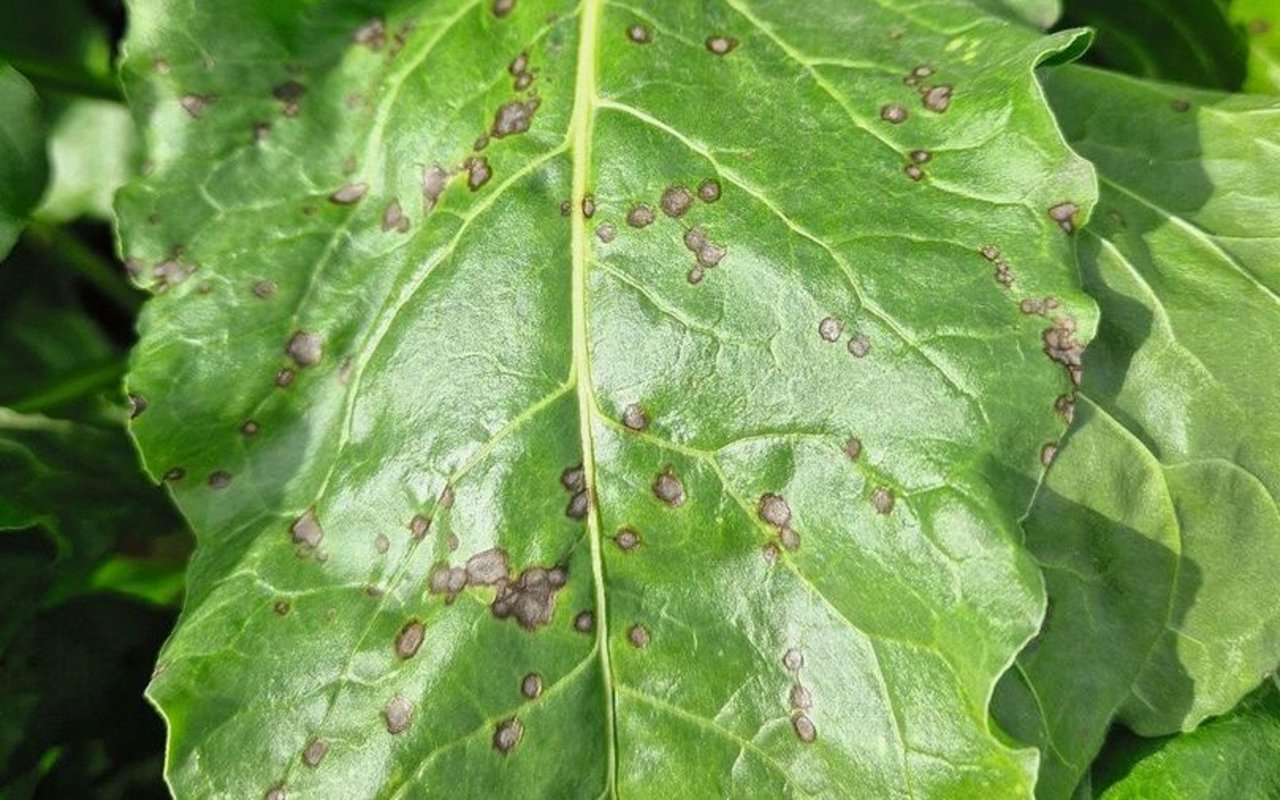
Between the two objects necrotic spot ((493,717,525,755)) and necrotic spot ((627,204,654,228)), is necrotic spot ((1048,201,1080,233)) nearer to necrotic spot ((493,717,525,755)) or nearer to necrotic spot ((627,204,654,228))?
necrotic spot ((627,204,654,228))

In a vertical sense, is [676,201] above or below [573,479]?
above

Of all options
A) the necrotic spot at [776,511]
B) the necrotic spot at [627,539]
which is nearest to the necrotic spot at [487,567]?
the necrotic spot at [627,539]

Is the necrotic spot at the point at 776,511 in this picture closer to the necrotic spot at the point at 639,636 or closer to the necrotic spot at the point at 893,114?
the necrotic spot at the point at 639,636

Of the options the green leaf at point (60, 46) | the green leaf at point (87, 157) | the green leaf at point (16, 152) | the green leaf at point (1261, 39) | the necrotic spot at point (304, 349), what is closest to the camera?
the necrotic spot at point (304, 349)

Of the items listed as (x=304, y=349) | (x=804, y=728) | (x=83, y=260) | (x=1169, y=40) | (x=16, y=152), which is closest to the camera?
(x=804, y=728)

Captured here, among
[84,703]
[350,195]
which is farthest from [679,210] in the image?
[84,703]

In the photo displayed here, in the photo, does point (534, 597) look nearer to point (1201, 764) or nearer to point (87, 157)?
point (1201, 764)

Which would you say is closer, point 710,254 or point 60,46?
point 710,254
